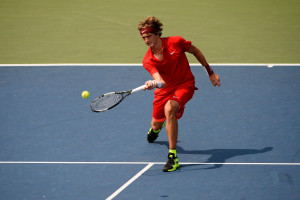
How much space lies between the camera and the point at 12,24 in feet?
42.4

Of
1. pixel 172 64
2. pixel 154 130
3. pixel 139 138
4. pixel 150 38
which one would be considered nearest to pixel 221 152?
pixel 154 130

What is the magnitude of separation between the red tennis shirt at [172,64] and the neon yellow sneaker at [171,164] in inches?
36.8

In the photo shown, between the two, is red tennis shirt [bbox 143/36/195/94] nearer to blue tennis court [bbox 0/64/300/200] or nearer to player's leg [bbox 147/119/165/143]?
player's leg [bbox 147/119/165/143]

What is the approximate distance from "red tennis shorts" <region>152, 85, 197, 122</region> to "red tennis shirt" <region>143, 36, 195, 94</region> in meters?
0.07

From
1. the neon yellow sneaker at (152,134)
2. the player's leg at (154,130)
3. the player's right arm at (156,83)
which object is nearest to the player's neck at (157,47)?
the player's right arm at (156,83)

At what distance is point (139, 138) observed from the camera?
7449 millimetres

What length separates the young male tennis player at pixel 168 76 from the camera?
6500 millimetres

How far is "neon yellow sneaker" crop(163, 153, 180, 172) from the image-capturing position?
644cm

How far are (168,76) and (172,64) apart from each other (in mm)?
192

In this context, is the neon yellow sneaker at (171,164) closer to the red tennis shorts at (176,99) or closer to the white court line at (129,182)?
the white court line at (129,182)

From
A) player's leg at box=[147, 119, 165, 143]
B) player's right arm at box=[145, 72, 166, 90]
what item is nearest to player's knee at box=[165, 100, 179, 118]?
player's right arm at box=[145, 72, 166, 90]

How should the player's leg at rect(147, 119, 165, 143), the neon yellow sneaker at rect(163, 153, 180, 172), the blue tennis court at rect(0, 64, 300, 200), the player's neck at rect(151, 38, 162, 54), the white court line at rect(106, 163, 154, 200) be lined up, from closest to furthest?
1. the white court line at rect(106, 163, 154, 200)
2. the blue tennis court at rect(0, 64, 300, 200)
3. the neon yellow sneaker at rect(163, 153, 180, 172)
4. the player's neck at rect(151, 38, 162, 54)
5. the player's leg at rect(147, 119, 165, 143)

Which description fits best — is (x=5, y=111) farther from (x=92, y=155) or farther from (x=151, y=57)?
(x=151, y=57)

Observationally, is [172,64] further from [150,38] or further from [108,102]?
[108,102]
